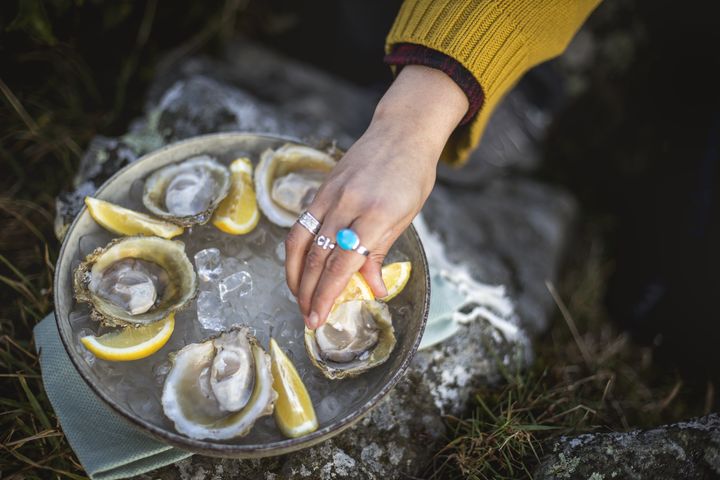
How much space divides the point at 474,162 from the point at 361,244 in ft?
6.41

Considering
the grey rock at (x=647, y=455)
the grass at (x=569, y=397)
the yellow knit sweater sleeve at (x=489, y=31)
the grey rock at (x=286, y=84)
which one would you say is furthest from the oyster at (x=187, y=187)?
the grey rock at (x=647, y=455)

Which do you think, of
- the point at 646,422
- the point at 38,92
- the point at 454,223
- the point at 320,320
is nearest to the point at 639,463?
the point at 646,422

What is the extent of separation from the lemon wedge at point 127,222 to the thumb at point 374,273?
1.98 ft

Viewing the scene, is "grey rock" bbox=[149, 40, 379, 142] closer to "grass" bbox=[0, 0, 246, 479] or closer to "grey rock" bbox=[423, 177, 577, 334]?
"grass" bbox=[0, 0, 246, 479]

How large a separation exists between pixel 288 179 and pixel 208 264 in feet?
1.21

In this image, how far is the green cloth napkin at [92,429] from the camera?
1525 mm

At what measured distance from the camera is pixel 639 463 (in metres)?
1.56

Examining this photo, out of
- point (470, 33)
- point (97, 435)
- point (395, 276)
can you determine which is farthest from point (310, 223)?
point (97, 435)

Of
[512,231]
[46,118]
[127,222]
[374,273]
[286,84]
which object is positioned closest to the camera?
[374,273]

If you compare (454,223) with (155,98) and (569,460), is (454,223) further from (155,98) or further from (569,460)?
(155,98)

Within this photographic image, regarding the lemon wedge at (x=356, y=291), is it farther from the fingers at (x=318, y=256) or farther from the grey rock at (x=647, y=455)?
the grey rock at (x=647, y=455)

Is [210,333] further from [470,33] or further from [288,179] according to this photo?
[470,33]

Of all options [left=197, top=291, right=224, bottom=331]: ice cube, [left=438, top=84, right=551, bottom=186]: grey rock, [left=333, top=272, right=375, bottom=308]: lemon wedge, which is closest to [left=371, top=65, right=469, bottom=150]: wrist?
[left=333, top=272, right=375, bottom=308]: lemon wedge

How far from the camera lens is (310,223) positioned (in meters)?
1.38
